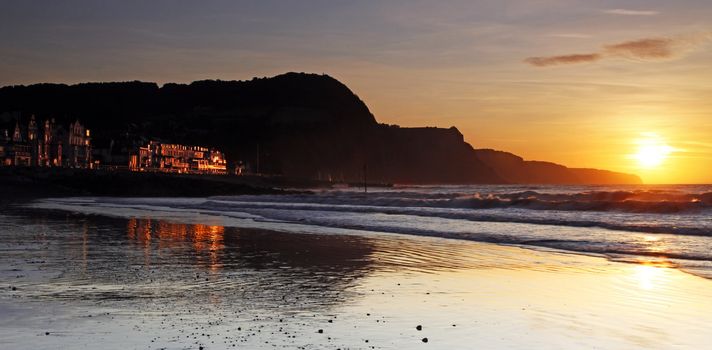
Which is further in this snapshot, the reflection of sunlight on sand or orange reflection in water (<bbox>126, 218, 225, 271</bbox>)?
orange reflection in water (<bbox>126, 218, 225, 271</bbox>)

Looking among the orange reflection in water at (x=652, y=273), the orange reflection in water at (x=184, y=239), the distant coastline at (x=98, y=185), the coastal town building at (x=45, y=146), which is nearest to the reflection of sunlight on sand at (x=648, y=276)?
the orange reflection in water at (x=652, y=273)

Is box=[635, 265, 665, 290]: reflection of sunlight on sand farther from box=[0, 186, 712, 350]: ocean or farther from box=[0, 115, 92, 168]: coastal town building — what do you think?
box=[0, 115, 92, 168]: coastal town building

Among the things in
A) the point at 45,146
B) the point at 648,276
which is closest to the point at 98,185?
the point at 45,146

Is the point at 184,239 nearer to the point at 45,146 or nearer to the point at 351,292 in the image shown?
the point at 351,292

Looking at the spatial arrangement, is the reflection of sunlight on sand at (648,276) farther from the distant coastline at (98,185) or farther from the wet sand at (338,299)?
the distant coastline at (98,185)

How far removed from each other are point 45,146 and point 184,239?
16108 centimetres

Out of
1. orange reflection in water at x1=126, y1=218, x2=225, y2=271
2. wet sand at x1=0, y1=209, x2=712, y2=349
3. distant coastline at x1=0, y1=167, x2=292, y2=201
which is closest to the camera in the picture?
wet sand at x1=0, y1=209, x2=712, y2=349

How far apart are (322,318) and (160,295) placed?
362 centimetres

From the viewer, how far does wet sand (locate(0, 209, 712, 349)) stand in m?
10.1

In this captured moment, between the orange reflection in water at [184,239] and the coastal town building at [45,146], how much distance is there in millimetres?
139531

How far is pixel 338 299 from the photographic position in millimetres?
13289

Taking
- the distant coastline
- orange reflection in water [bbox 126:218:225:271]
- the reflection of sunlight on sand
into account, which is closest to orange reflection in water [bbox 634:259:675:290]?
the reflection of sunlight on sand

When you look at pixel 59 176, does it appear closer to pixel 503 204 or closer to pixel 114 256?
pixel 503 204

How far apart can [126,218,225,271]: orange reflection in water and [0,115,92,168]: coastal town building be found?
458 ft
